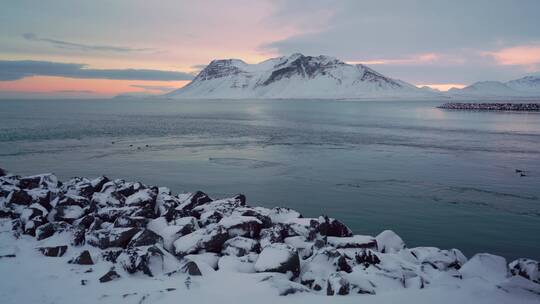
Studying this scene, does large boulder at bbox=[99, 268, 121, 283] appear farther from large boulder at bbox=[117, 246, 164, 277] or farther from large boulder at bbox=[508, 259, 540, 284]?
large boulder at bbox=[508, 259, 540, 284]

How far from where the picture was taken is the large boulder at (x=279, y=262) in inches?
291

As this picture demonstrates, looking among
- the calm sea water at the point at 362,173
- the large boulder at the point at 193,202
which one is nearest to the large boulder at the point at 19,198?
the large boulder at the point at 193,202

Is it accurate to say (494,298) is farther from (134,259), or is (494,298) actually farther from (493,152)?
(493,152)

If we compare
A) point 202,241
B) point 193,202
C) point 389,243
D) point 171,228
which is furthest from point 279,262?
point 193,202

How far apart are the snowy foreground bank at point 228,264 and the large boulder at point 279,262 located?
0.02m

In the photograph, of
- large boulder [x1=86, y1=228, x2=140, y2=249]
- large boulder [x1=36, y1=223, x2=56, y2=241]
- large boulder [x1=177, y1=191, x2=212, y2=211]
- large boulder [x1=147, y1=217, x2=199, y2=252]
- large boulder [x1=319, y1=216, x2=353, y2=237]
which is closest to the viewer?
large boulder [x1=86, y1=228, x2=140, y2=249]

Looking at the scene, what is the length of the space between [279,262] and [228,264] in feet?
3.21

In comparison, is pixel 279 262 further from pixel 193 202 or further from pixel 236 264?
pixel 193 202

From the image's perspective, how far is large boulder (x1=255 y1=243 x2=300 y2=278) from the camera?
740cm

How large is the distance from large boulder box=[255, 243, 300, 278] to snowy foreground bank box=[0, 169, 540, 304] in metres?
0.02

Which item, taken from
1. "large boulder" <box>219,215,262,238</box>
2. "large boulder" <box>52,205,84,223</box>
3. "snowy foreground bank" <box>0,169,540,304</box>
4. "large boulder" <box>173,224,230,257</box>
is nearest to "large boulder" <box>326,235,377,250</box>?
"snowy foreground bank" <box>0,169,540,304</box>

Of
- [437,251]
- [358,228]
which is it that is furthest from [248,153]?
[437,251]

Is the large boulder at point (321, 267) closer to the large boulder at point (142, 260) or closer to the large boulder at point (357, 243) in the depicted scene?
the large boulder at point (357, 243)

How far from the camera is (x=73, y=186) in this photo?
14086 mm
